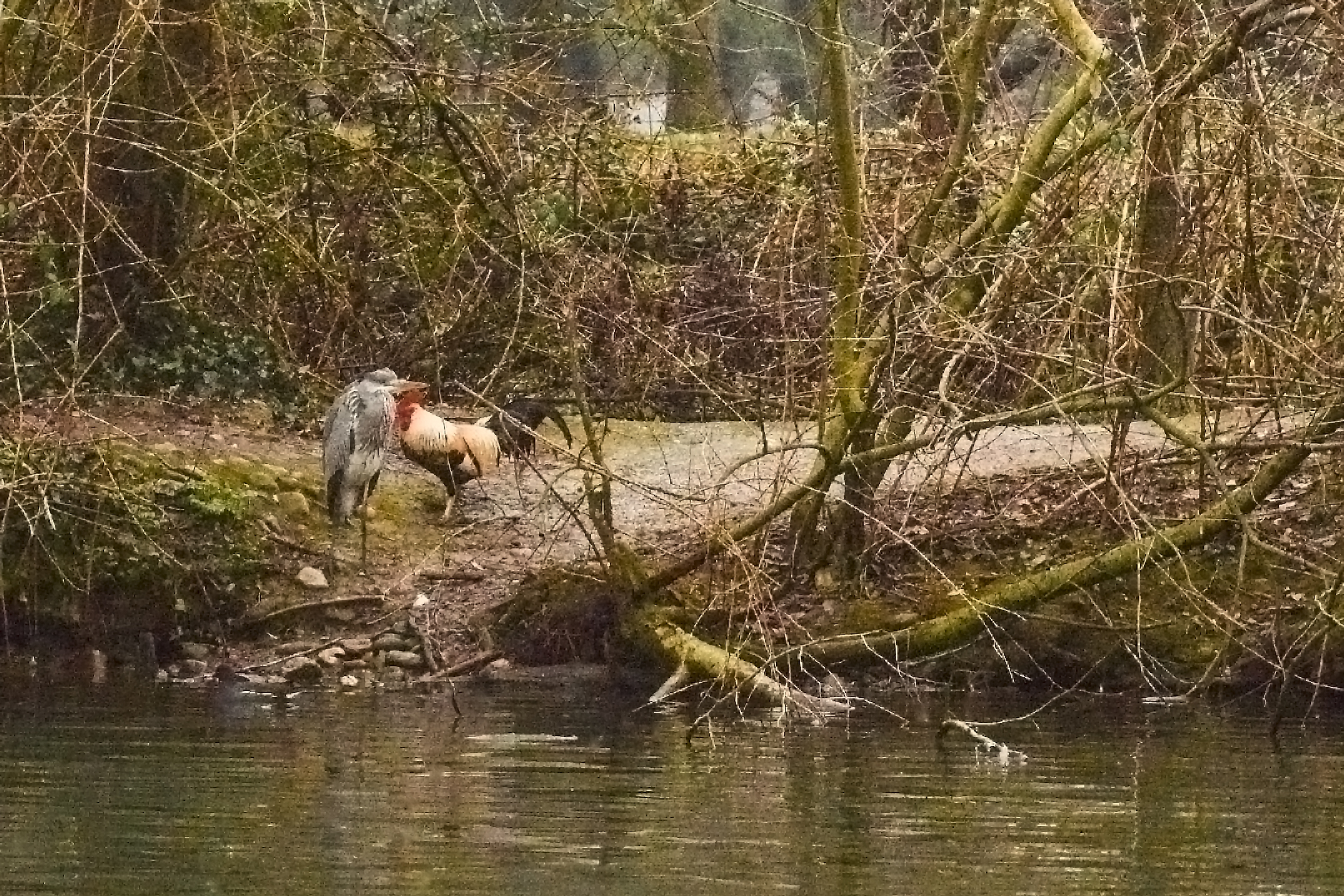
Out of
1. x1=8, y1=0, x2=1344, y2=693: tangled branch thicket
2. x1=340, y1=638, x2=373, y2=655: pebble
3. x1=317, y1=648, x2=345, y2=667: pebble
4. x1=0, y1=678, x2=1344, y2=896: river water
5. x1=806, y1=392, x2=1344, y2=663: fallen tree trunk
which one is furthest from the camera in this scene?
x1=340, y1=638, x2=373, y2=655: pebble

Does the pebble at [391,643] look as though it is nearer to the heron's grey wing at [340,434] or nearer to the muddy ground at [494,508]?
the muddy ground at [494,508]

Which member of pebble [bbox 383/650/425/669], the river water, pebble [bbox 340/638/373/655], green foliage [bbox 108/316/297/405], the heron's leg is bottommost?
the river water

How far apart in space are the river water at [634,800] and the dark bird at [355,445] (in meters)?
1.94

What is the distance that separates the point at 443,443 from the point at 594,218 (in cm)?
206

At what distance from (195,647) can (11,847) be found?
6308 mm

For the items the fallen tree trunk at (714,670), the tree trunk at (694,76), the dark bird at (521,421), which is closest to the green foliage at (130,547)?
the dark bird at (521,421)

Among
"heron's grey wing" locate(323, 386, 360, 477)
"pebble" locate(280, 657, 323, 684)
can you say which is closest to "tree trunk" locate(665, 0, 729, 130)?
"heron's grey wing" locate(323, 386, 360, 477)

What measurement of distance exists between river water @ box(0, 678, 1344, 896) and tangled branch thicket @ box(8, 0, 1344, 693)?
170cm

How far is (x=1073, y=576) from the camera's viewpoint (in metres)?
11.8

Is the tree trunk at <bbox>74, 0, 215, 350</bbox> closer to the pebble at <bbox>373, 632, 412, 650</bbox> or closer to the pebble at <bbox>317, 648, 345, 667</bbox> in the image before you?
the pebble at <bbox>317, 648, 345, 667</bbox>

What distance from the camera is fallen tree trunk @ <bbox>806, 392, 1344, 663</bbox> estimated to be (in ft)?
35.4

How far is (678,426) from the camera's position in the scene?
56.9 feet

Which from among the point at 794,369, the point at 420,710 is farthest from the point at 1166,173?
the point at 420,710

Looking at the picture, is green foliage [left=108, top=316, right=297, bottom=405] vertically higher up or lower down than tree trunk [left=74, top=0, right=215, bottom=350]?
lower down
